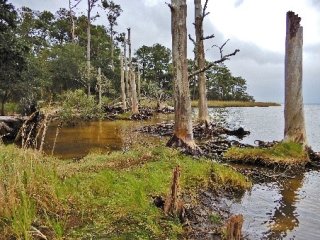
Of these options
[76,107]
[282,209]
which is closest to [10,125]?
[76,107]

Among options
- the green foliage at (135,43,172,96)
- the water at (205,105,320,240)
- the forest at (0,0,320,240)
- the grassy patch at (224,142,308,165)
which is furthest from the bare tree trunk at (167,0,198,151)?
the green foliage at (135,43,172,96)

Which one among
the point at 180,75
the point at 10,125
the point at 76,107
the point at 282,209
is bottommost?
the point at 282,209

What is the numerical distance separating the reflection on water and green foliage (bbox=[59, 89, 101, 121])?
61.2 ft

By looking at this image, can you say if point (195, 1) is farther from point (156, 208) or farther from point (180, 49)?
point (156, 208)

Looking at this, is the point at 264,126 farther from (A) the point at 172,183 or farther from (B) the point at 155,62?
(B) the point at 155,62

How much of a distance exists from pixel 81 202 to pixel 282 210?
3645mm

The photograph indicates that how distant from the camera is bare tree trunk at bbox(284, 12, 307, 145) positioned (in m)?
12.7

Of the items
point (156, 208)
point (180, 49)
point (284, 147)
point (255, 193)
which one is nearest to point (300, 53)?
point (284, 147)

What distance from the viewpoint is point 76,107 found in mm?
28609

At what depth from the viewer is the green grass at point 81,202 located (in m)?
4.62

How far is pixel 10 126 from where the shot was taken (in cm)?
1811

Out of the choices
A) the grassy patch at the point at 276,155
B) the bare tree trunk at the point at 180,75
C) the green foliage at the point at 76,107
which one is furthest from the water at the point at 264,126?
the green foliage at the point at 76,107

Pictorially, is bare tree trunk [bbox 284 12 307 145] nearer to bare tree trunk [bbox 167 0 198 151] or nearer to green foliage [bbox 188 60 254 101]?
bare tree trunk [bbox 167 0 198 151]

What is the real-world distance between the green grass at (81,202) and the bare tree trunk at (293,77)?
636 centimetres
